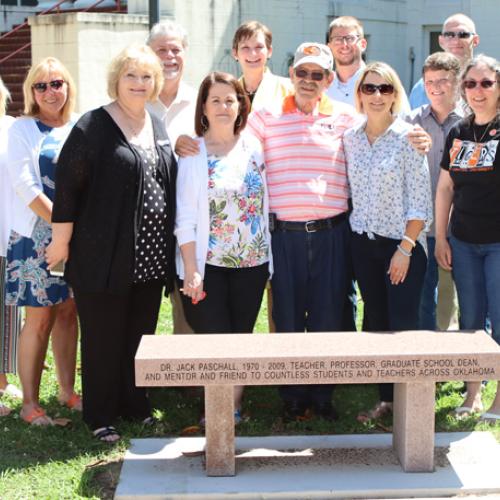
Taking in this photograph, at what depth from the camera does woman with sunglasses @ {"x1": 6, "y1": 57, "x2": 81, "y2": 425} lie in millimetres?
4883

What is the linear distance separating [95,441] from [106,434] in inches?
2.8

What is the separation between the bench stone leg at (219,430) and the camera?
430cm

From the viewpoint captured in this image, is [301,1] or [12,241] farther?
[301,1]

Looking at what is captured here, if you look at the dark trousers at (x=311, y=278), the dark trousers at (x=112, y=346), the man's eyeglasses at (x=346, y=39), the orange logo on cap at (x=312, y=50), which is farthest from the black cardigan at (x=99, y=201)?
the man's eyeglasses at (x=346, y=39)

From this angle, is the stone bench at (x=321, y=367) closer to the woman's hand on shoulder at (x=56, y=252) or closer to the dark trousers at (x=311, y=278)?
the dark trousers at (x=311, y=278)

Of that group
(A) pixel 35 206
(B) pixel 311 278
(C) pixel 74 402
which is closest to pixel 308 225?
(B) pixel 311 278

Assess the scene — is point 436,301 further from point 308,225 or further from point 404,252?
point 308,225

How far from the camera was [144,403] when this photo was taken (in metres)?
5.17

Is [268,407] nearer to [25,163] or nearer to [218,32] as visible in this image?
[25,163]

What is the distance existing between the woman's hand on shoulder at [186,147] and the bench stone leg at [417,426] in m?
1.68

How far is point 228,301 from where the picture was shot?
Result: 194 inches

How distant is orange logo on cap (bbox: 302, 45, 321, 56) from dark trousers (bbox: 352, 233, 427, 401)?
41.3 inches

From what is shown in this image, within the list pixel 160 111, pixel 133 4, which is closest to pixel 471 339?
pixel 160 111

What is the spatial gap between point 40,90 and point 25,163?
1.44ft
